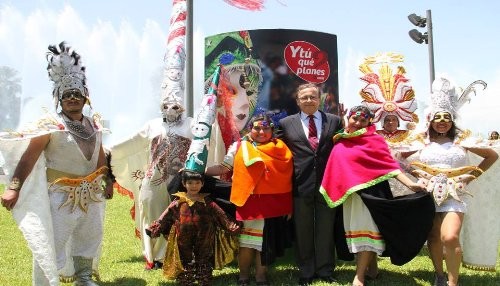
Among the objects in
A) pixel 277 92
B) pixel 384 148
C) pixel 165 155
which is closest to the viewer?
pixel 384 148

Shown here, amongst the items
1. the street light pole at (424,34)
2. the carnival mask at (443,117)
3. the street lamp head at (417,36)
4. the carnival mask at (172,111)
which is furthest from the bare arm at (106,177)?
the street lamp head at (417,36)

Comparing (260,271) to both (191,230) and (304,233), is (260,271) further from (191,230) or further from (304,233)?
(191,230)

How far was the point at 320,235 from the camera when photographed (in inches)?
195

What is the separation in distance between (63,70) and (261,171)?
1.96 metres

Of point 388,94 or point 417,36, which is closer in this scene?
point 388,94

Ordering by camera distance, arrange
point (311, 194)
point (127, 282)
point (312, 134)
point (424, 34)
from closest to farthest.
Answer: point (311, 194) < point (312, 134) < point (127, 282) < point (424, 34)

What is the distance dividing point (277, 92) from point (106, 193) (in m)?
2.19

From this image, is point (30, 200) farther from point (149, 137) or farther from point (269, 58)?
point (269, 58)

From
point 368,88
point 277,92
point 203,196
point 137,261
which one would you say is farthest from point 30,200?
point 368,88

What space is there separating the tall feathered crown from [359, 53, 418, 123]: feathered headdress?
3.16 m

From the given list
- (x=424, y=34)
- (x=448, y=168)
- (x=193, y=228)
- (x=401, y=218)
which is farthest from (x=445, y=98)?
(x=424, y=34)

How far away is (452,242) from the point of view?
4457 mm

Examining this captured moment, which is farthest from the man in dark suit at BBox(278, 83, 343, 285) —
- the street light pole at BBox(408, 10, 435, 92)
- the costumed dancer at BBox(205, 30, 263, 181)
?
the street light pole at BBox(408, 10, 435, 92)

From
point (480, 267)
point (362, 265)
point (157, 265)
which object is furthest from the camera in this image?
point (157, 265)
